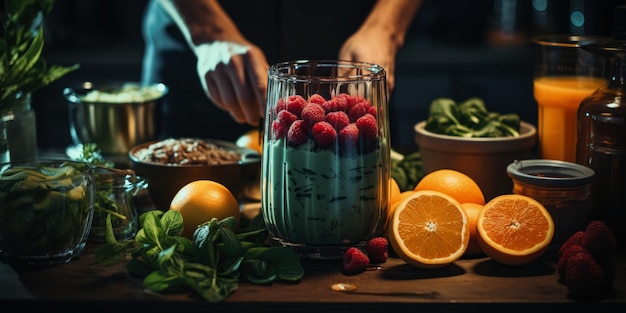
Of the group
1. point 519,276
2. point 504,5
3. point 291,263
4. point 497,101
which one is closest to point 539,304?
point 519,276

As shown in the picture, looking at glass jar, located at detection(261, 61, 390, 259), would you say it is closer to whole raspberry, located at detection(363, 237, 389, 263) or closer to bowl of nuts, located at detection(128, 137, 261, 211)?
whole raspberry, located at detection(363, 237, 389, 263)

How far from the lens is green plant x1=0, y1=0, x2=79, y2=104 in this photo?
146 centimetres

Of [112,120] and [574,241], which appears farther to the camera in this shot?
[112,120]

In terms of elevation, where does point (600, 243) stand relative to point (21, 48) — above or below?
below

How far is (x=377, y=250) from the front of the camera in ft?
3.99

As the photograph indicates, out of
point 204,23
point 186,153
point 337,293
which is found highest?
point 204,23

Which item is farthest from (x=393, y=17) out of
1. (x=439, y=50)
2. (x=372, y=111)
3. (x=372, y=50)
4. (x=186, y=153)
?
(x=439, y=50)

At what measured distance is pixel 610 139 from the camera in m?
1.29

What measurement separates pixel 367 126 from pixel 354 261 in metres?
0.20

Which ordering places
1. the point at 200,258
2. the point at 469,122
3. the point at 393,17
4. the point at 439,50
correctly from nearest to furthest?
1. the point at 200,258
2. the point at 469,122
3. the point at 393,17
4. the point at 439,50

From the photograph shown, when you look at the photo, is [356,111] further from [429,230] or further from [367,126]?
[429,230]

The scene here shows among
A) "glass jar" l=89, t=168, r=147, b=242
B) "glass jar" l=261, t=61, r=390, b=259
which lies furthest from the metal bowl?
"glass jar" l=261, t=61, r=390, b=259

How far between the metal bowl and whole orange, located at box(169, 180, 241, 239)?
50 centimetres

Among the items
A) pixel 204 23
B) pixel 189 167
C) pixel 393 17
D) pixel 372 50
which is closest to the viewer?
pixel 189 167
